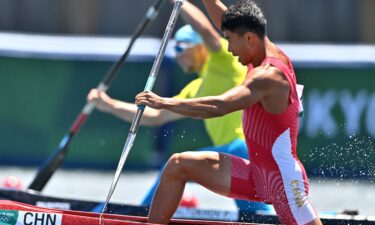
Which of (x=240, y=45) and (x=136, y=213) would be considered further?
(x=136, y=213)

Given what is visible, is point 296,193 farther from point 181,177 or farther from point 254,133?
point 181,177

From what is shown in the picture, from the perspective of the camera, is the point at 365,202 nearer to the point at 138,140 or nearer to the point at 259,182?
the point at 138,140

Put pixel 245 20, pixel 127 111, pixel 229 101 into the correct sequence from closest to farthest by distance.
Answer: pixel 229 101, pixel 245 20, pixel 127 111

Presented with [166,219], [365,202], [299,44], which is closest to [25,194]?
[166,219]

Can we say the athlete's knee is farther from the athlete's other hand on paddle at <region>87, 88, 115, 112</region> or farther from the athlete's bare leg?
the athlete's other hand on paddle at <region>87, 88, 115, 112</region>

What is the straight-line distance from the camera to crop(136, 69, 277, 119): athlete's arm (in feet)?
20.0

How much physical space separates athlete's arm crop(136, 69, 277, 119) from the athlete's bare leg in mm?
359

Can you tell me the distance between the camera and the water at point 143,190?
10742 millimetres

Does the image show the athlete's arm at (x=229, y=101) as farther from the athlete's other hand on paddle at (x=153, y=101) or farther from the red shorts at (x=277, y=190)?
the red shorts at (x=277, y=190)

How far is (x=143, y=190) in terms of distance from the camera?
11602 mm

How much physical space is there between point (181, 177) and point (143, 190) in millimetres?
5247

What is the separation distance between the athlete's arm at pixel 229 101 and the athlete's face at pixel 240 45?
18 centimetres

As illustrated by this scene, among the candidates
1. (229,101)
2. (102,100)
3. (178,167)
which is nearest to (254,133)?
(229,101)

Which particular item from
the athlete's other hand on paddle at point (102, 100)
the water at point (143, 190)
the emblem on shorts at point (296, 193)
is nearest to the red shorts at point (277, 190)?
the emblem on shorts at point (296, 193)
